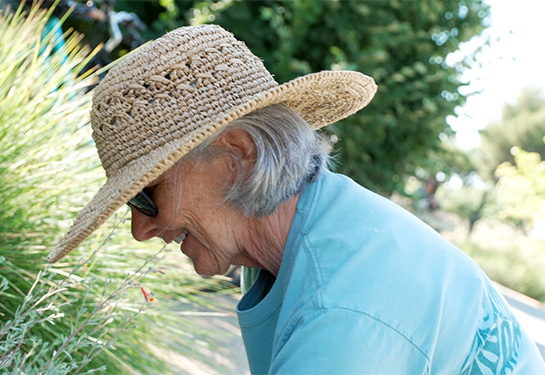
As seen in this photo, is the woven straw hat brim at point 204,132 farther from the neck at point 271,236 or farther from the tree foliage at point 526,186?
the tree foliage at point 526,186

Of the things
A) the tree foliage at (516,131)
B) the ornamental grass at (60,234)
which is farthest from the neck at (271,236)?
the tree foliage at (516,131)

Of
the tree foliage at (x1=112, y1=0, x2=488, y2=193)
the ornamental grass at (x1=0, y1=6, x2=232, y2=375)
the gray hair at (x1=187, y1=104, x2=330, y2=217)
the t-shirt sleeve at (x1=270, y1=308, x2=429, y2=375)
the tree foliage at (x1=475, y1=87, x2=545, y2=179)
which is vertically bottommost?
the tree foliage at (x1=475, y1=87, x2=545, y2=179)

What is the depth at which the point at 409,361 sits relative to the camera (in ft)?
3.56

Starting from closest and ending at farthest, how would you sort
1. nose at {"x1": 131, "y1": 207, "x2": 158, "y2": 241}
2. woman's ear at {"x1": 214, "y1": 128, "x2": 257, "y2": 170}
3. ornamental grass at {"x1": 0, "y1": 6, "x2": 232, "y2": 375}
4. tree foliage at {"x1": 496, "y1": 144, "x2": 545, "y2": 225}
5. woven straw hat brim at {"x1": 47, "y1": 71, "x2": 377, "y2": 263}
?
woven straw hat brim at {"x1": 47, "y1": 71, "x2": 377, "y2": 263} → woman's ear at {"x1": 214, "y1": 128, "x2": 257, "y2": 170} → nose at {"x1": 131, "y1": 207, "x2": 158, "y2": 241} → ornamental grass at {"x1": 0, "y1": 6, "x2": 232, "y2": 375} → tree foliage at {"x1": 496, "y1": 144, "x2": 545, "y2": 225}

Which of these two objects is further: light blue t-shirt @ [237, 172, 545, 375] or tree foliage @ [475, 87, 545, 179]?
tree foliage @ [475, 87, 545, 179]

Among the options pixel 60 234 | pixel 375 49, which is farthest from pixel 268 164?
pixel 375 49

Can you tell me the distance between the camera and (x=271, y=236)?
137cm

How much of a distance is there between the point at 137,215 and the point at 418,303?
0.76 meters

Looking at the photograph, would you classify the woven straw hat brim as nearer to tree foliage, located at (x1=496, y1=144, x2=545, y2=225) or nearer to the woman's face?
the woman's face

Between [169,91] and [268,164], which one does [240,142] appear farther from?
[169,91]

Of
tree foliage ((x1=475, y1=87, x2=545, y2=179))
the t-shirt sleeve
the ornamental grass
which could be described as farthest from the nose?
tree foliage ((x1=475, y1=87, x2=545, y2=179))

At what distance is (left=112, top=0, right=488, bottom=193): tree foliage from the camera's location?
4562 mm

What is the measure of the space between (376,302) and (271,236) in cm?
36

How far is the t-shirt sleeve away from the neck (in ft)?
0.98
